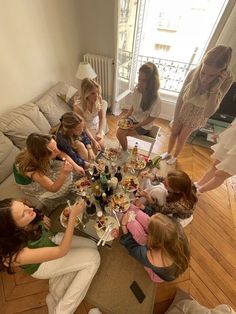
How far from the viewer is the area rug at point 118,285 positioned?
118 cm

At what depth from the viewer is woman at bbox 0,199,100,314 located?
35.8 inches

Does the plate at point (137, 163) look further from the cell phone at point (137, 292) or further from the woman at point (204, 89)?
the cell phone at point (137, 292)

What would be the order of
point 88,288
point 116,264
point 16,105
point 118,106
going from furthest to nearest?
point 118,106 → point 16,105 → point 116,264 → point 88,288

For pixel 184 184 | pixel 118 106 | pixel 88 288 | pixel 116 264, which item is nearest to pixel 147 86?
pixel 184 184

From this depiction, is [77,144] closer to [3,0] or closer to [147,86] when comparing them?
[147,86]

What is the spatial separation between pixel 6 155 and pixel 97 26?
224cm

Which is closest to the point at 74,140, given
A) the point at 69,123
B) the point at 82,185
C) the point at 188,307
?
the point at 69,123

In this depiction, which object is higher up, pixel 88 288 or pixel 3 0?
pixel 3 0

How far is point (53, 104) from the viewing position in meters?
2.21

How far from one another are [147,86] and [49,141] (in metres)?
1.13

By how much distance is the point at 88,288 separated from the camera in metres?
1.24

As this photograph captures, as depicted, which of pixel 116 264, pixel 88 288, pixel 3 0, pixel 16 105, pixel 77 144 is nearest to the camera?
pixel 88 288

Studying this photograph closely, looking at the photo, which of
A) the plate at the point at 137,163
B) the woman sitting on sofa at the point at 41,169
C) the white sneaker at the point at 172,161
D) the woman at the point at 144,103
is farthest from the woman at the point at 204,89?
the woman sitting on sofa at the point at 41,169

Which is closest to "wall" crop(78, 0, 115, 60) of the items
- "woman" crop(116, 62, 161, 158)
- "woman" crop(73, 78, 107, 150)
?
"woman" crop(73, 78, 107, 150)
